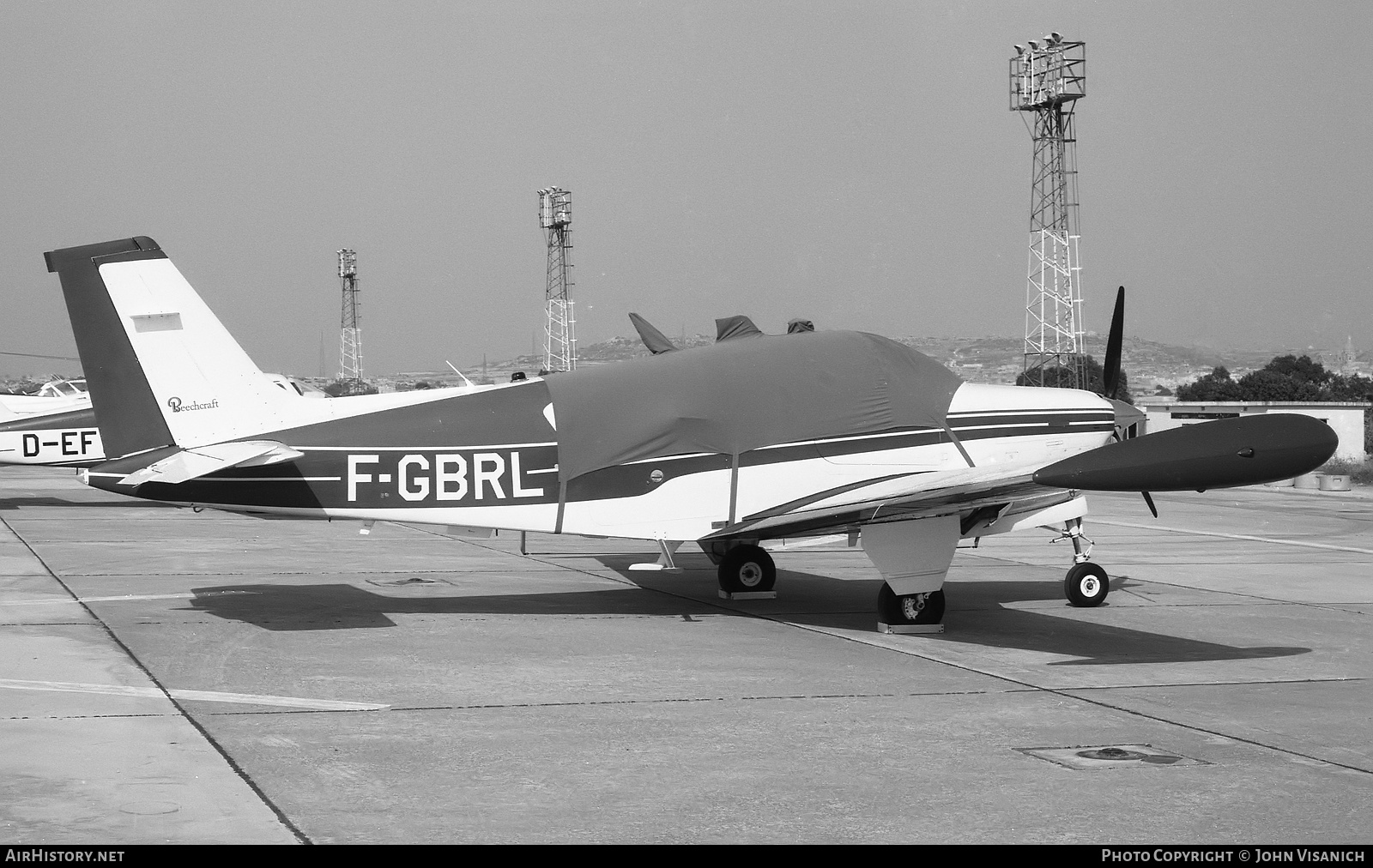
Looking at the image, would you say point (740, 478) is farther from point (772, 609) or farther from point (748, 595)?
point (748, 595)

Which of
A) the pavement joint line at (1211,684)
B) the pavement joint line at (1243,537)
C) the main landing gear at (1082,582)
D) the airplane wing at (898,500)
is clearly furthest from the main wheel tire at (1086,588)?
the pavement joint line at (1243,537)

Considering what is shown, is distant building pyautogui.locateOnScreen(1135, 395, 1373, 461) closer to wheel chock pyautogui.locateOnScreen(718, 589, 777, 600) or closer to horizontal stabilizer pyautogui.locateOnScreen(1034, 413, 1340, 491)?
wheel chock pyautogui.locateOnScreen(718, 589, 777, 600)

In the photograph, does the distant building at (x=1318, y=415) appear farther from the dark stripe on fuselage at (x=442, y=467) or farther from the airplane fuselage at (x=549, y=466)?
the dark stripe on fuselage at (x=442, y=467)

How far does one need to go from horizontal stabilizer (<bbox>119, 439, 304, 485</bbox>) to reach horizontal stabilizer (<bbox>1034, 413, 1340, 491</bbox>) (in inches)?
248

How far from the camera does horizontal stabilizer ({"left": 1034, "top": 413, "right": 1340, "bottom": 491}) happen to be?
8734mm

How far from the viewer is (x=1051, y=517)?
43.0ft

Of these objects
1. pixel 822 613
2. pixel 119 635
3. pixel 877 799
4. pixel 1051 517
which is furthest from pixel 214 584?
pixel 877 799

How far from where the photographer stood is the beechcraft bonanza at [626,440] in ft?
37.7

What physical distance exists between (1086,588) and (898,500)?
3592 millimetres

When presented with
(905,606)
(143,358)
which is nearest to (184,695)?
(143,358)

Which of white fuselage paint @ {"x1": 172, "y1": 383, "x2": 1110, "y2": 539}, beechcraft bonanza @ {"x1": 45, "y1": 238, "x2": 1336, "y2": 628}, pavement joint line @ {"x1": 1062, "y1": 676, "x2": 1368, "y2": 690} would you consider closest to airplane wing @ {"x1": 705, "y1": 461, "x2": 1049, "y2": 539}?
beechcraft bonanza @ {"x1": 45, "y1": 238, "x2": 1336, "y2": 628}

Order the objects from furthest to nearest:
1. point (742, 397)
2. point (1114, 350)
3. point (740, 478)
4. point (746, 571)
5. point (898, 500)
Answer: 1. point (746, 571)
2. point (1114, 350)
3. point (742, 397)
4. point (740, 478)
5. point (898, 500)

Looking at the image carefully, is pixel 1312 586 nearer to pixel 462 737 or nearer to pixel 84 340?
pixel 462 737

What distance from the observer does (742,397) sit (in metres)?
12.5
